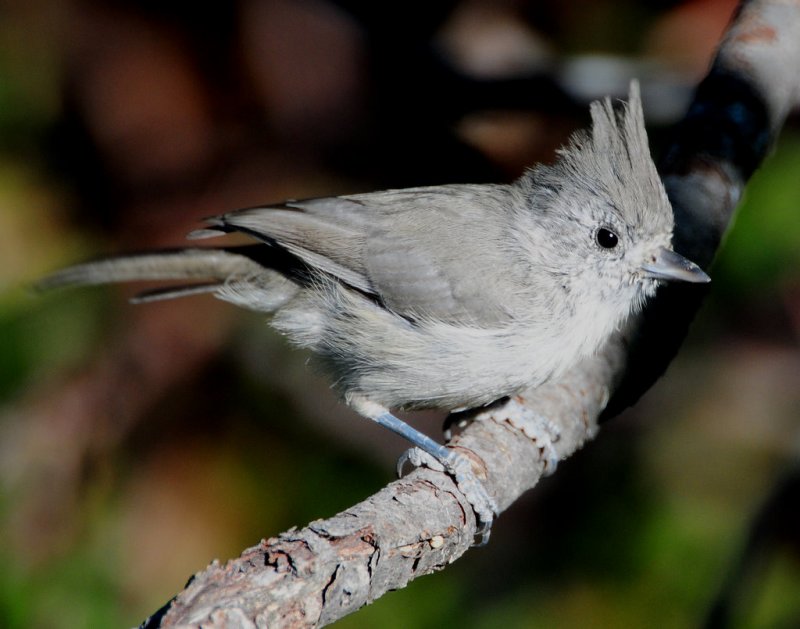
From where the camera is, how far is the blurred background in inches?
139

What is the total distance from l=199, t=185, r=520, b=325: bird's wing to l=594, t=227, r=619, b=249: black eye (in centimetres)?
29

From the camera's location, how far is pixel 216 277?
340cm

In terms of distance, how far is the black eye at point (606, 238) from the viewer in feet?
9.68

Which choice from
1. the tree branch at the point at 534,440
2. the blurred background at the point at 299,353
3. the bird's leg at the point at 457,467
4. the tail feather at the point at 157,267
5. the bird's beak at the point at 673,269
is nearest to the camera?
the tree branch at the point at 534,440

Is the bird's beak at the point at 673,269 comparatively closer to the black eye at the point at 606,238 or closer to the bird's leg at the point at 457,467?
the black eye at the point at 606,238

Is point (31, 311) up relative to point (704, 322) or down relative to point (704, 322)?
down

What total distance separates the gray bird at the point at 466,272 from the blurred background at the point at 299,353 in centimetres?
71

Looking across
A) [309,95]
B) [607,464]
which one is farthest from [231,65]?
[607,464]

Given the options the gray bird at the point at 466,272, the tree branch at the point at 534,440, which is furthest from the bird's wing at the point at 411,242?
the tree branch at the point at 534,440

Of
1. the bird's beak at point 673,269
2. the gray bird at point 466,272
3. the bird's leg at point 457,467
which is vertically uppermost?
the bird's beak at point 673,269

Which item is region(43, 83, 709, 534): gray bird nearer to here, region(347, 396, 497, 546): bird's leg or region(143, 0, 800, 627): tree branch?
region(347, 396, 497, 546): bird's leg

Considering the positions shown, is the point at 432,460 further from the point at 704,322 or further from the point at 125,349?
the point at 704,322

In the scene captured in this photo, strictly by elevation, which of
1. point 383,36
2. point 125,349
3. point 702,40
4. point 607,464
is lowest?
point 125,349

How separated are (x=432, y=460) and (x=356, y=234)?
90cm
